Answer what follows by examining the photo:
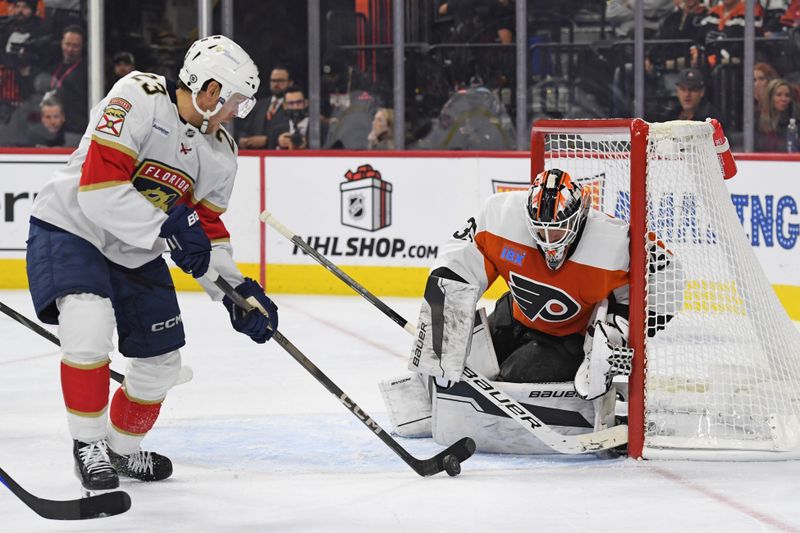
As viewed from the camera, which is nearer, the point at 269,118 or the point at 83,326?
the point at 83,326

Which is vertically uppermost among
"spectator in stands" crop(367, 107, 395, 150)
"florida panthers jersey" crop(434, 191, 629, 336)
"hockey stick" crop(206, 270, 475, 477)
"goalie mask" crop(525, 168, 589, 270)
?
"spectator in stands" crop(367, 107, 395, 150)

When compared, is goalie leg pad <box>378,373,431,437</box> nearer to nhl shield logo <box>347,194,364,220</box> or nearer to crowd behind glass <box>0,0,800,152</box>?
nhl shield logo <box>347,194,364,220</box>

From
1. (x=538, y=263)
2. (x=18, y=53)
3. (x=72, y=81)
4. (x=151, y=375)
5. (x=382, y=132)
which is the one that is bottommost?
(x=151, y=375)

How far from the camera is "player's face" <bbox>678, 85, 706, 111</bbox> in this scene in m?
6.89

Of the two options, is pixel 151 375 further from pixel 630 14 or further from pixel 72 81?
pixel 72 81

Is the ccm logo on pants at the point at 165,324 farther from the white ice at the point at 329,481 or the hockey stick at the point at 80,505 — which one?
the hockey stick at the point at 80,505

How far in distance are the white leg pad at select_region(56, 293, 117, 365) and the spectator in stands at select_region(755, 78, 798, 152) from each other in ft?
15.3

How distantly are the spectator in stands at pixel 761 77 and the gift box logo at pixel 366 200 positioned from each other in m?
1.89

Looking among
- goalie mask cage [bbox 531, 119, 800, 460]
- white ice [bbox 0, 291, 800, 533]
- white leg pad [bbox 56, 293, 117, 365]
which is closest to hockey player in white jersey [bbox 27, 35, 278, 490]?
white leg pad [bbox 56, 293, 117, 365]

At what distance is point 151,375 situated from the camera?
3.03m

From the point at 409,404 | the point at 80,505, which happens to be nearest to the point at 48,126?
the point at 409,404

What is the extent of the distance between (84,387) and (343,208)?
4.06m

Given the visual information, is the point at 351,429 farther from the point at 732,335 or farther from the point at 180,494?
the point at 732,335

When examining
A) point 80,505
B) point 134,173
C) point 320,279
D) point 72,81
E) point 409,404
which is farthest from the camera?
point 72,81
